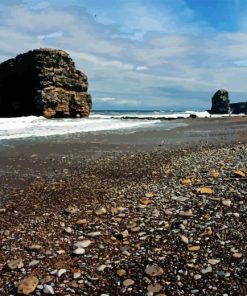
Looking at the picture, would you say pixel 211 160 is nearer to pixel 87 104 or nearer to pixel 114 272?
pixel 114 272

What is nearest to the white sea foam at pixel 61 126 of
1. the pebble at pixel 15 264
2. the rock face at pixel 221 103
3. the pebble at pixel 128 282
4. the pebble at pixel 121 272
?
the pebble at pixel 15 264

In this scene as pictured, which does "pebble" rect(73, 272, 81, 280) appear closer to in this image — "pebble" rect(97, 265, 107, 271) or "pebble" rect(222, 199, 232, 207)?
"pebble" rect(97, 265, 107, 271)

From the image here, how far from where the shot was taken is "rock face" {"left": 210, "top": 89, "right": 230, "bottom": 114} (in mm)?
130075

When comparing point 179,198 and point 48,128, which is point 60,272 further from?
point 48,128

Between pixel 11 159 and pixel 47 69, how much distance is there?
5085 centimetres

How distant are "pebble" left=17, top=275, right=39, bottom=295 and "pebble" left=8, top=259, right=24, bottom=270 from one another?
0.32 meters

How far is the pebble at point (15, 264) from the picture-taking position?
4617mm

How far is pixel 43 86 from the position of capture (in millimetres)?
59219

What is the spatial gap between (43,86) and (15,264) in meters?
57.1

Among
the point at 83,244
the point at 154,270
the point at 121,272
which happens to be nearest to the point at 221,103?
the point at 83,244

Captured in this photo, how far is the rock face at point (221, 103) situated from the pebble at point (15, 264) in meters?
131

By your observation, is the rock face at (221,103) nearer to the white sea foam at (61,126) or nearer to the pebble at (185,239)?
the white sea foam at (61,126)

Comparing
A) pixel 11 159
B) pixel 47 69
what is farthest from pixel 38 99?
pixel 11 159

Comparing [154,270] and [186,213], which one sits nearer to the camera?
[154,270]
